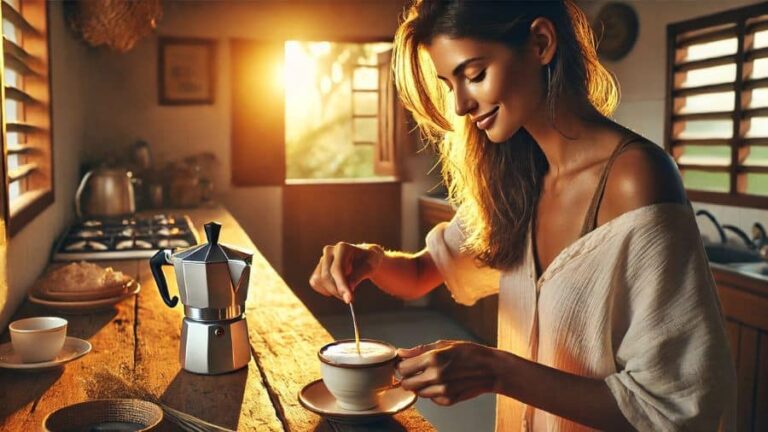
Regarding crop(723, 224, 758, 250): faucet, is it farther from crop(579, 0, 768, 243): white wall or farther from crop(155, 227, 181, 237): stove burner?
crop(155, 227, 181, 237): stove burner

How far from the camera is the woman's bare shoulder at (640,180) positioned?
3.93ft

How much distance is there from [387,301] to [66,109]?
9.73 ft

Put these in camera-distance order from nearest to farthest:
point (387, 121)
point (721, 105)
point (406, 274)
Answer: point (406, 274) < point (721, 105) < point (387, 121)

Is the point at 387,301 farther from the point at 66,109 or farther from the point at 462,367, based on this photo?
the point at 462,367

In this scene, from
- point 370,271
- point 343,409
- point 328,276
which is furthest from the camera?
point 370,271

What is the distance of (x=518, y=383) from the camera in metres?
1.19

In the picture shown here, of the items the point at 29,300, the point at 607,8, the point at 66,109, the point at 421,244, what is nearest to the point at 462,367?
the point at 29,300

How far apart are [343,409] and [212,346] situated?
36 centimetres

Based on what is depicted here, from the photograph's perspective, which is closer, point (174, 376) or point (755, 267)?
point (174, 376)

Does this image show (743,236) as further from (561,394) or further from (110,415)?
(110,415)

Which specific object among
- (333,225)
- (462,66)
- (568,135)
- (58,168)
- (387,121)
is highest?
(387,121)

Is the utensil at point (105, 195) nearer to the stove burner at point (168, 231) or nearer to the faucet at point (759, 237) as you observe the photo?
the stove burner at point (168, 231)

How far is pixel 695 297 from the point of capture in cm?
114

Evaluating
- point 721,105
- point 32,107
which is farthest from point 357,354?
point 721,105
